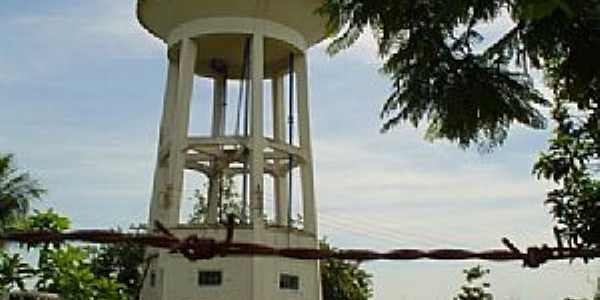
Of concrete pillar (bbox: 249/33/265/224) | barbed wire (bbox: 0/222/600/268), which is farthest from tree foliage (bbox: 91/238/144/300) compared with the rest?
barbed wire (bbox: 0/222/600/268)

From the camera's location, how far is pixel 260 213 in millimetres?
17062

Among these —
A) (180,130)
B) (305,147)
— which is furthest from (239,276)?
(180,130)

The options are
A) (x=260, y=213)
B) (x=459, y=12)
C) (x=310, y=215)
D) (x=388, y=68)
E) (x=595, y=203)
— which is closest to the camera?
(x=459, y=12)

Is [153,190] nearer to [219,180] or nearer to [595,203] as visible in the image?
[219,180]

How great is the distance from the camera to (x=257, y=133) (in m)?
17.2

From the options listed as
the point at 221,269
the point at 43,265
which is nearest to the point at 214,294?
the point at 221,269

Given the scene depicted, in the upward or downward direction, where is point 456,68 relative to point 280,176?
downward

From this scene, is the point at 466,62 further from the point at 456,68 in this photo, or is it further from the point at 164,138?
the point at 164,138

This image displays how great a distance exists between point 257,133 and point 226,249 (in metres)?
15.3

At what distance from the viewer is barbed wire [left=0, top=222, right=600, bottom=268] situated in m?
1.96

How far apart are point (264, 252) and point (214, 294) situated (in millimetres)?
15574

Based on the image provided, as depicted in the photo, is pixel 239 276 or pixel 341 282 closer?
pixel 239 276

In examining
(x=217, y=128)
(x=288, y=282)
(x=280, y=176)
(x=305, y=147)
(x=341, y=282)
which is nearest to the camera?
(x=288, y=282)

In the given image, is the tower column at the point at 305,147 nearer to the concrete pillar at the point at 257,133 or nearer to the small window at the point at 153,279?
the concrete pillar at the point at 257,133
